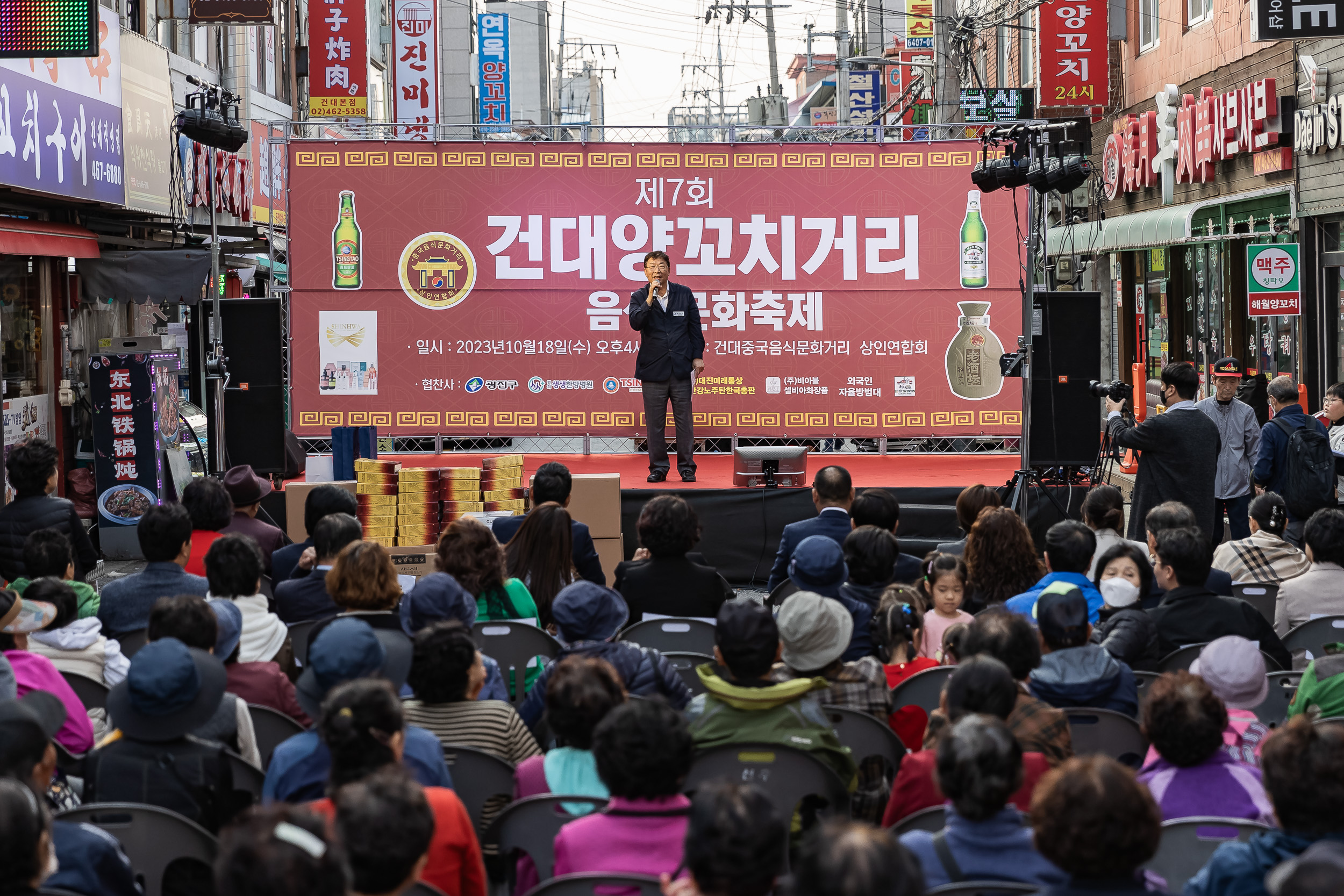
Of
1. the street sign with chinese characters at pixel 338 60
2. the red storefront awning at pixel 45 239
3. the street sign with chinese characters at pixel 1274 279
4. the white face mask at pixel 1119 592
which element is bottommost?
the white face mask at pixel 1119 592

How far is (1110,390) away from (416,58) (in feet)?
41.3

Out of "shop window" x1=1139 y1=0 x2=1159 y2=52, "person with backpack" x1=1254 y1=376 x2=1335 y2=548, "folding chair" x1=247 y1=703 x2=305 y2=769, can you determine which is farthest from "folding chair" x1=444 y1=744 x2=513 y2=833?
"shop window" x1=1139 y1=0 x2=1159 y2=52

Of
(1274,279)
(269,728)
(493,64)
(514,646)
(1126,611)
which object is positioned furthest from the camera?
(493,64)

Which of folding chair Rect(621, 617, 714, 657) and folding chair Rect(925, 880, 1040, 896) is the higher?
folding chair Rect(621, 617, 714, 657)

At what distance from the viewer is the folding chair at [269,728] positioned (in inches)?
139

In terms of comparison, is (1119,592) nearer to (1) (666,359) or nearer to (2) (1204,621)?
(2) (1204,621)

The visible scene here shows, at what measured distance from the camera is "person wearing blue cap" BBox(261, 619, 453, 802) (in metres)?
2.94

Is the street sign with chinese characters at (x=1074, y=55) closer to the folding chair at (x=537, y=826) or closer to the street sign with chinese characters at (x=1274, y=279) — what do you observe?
the street sign with chinese characters at (x=1274, y=279)

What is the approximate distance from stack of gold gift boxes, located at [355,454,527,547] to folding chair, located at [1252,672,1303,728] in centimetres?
474

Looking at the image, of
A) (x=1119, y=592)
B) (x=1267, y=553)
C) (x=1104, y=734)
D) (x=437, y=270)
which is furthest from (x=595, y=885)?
(x=437, y=270)

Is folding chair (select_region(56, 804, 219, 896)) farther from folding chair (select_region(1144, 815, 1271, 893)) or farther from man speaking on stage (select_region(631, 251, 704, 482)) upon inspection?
man speaking on stage (select_region(631, 251, 704, 482))

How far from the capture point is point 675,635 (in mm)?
4609

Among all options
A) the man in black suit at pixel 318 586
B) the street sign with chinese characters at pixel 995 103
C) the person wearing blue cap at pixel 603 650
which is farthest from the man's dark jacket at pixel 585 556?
the street sign with chinese characters at pixel 995 103

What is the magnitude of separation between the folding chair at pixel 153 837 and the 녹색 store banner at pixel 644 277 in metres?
7.95
